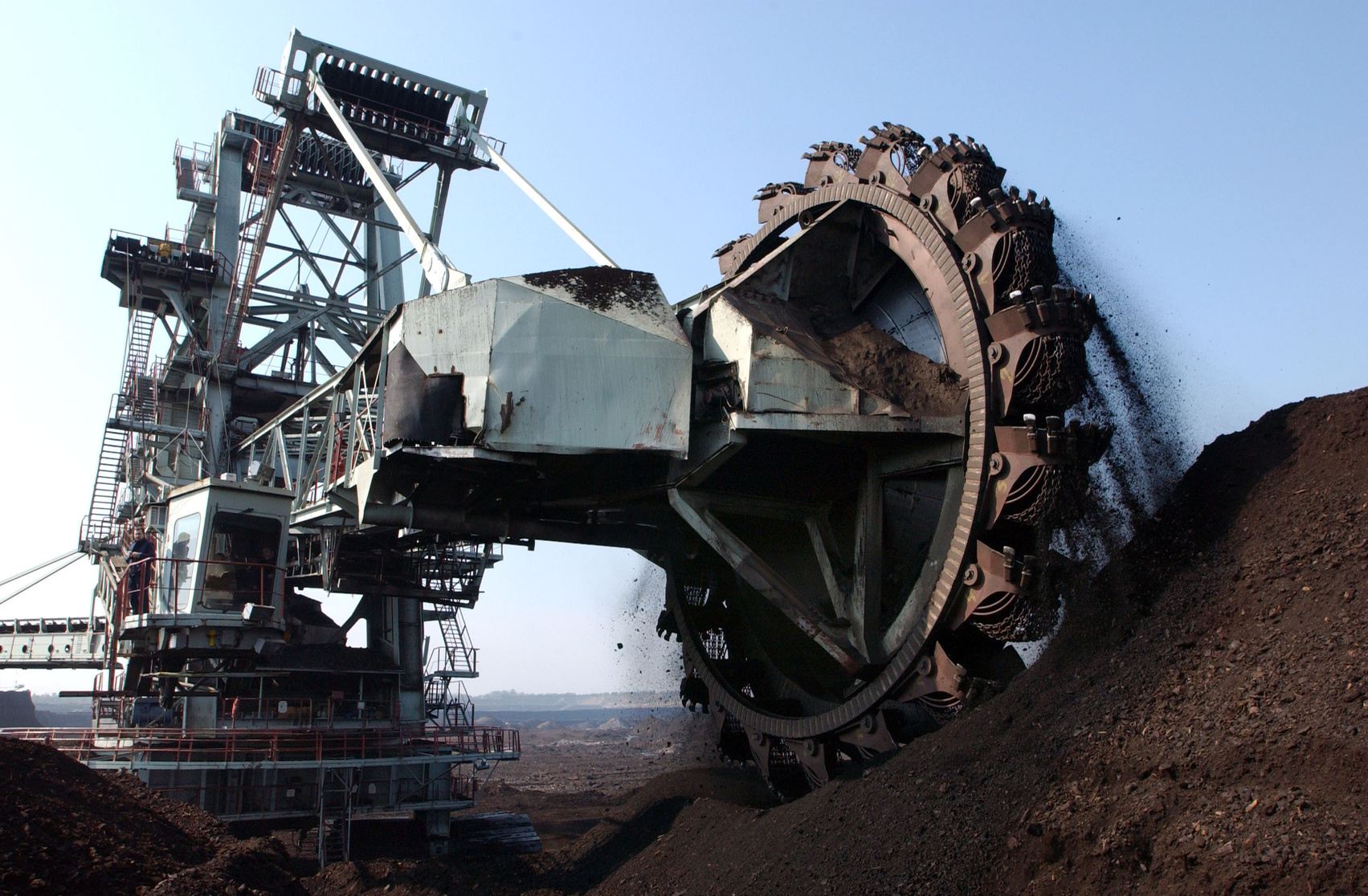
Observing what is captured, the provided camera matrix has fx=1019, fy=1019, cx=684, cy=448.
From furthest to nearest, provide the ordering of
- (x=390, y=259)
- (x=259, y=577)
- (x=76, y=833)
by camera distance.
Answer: (x=390, y=259), (x=259, y=577), (x=76, y=833)

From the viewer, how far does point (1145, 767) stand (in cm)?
614

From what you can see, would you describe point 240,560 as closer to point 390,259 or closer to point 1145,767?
point 390,259

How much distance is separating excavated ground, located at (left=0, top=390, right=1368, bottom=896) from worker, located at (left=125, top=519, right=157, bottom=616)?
5.25 meters

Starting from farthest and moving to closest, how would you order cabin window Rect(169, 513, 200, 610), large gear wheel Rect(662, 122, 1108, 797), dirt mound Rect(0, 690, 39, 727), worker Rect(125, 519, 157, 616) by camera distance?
dirt mound Rect(0, 690, 39, 727) → cabin window Rect(169, 513, 200, 610) → worker Rect(125, 519, 157, 616) → large gear wheel Rect(662, 122, 1108, 797)

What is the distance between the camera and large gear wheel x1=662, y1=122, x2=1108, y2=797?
30.0 ft

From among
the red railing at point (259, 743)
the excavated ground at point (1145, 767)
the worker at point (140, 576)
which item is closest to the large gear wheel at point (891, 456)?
the excavated ground at point (1145, 767)

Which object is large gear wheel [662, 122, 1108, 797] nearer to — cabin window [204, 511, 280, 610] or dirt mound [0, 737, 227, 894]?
dirt mound [0, 737, 227, 894]

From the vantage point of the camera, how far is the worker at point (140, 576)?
15.1 metres

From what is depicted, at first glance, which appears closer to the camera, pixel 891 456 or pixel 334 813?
pixel 891 456

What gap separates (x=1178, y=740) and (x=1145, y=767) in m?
0.26

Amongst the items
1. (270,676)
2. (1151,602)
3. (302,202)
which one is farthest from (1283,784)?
(302,202)

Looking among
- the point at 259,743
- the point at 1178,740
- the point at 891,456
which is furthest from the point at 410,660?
the point at 1178,740

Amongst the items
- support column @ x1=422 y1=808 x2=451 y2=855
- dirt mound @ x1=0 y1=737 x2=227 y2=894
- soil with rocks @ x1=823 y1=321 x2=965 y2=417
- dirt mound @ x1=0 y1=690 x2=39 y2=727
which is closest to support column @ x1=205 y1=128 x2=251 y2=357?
support column @ x1=422 y1=808 x2=451 y2=855

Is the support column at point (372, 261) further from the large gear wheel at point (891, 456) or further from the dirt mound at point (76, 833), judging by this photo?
the dirt mound at point (76, 833)
